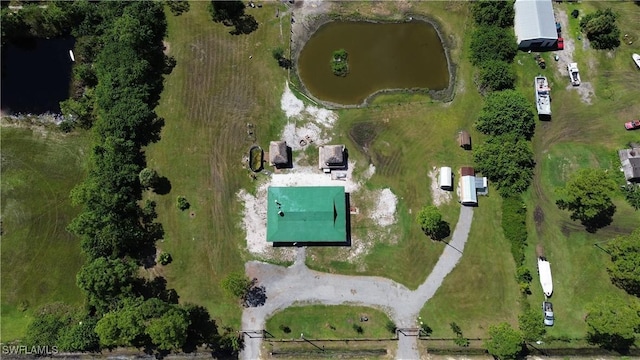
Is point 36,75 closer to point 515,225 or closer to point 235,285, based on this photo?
point 235,285

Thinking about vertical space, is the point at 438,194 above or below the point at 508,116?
below

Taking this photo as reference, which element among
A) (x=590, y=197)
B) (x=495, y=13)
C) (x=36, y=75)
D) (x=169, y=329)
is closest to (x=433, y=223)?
(x=590, y=197)

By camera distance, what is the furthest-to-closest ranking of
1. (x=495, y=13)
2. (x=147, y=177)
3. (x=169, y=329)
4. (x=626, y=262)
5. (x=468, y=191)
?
(x=495, y=13) → (x=147, y=177) → (x=468, y=191) → (x=626, y=262) → (x=169, y=329)

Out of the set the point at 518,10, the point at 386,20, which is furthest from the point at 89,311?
the point at 518,10

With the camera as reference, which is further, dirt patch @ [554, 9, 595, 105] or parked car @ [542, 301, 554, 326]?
dirt patch @ [554, 9, 595, 105]

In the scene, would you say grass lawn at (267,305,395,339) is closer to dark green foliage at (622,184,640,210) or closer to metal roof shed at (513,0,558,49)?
dark green foliage at (622,184,640,210)

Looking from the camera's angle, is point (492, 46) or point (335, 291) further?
point (492, 46)

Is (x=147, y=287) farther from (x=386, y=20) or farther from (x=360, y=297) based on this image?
(x=386, y=20)

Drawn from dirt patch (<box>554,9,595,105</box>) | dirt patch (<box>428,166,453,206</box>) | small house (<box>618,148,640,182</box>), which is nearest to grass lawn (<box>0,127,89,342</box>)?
dirt patch (<box>428,166,453,206</box>)
